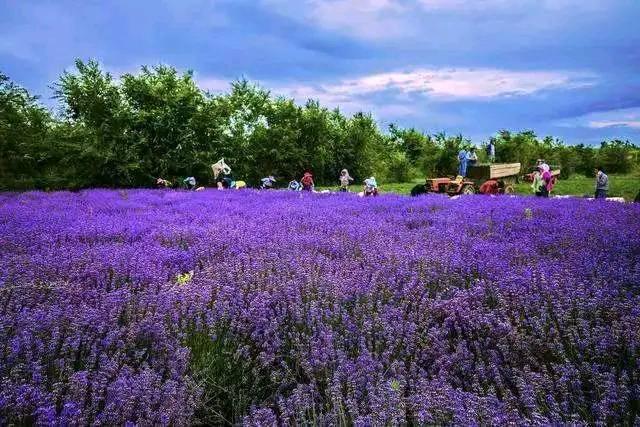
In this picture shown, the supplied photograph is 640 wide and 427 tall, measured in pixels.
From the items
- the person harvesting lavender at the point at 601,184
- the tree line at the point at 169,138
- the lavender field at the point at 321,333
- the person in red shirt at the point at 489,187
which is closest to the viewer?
the lavender field at the point at 321,333

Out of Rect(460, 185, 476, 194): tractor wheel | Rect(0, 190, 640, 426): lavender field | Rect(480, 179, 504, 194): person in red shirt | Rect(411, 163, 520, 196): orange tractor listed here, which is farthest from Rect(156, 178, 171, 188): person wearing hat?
Rect(0, 190, 640, 426): lavender field

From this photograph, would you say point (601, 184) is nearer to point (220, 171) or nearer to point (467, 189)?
point (467, 189)

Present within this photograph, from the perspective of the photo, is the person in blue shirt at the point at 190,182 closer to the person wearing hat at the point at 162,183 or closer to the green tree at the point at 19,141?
the person wearing hat at the point at 162,183

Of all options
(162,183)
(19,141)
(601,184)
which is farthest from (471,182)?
(19,141)

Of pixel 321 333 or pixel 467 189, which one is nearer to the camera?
pixel 321 333

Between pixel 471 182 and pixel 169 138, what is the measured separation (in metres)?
10.7

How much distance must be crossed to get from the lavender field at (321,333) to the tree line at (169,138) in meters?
13.1

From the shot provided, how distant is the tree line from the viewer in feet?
53.7

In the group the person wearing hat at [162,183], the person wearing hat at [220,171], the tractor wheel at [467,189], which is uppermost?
the person wearing hat at [220,171]

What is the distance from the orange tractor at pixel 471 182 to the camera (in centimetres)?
1345

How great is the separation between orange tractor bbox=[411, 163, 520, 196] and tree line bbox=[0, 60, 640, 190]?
8.03 m

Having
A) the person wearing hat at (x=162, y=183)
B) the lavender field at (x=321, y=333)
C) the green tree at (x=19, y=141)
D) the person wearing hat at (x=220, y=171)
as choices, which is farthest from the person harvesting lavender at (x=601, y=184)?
the green tree at (x=19, y=141)

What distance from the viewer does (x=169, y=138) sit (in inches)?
712

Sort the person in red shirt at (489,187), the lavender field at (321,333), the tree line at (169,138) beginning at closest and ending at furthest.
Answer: the lavender field at (321,333) < the person in red shirt at (489,187) < the tree line at (169,138)
